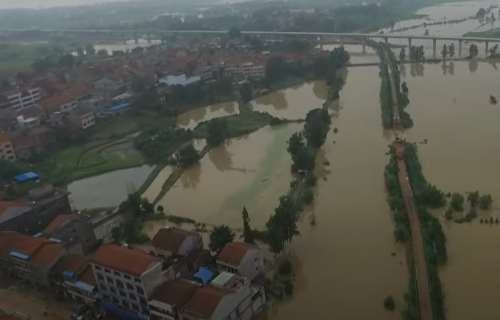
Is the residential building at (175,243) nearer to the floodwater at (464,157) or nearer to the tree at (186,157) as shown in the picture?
the floodwater at (464,157)

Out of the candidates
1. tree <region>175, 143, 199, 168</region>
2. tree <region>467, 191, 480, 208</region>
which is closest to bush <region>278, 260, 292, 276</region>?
tree <region>467, 191, 480, 208</region>

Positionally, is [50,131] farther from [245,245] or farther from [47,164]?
[245,245]

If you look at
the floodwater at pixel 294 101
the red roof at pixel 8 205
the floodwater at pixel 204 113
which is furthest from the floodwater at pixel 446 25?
the red roof at pixel 8 205

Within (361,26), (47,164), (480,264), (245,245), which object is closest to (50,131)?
(47,164)

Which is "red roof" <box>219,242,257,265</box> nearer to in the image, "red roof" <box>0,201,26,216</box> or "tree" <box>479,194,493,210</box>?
"red roof" <box>0,201,26,216</box>

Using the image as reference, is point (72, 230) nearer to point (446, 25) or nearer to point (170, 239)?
point (170, 239)

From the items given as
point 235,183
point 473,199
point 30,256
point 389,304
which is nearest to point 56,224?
point 30,256

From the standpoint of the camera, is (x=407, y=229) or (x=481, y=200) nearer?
(x=407, y=229)
